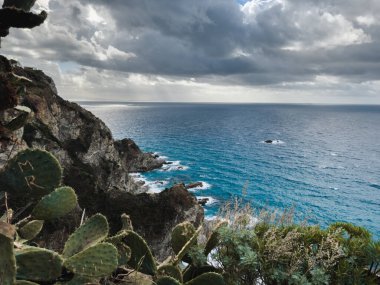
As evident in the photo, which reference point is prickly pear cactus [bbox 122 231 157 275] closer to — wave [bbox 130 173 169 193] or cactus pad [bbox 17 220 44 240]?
cactus pad [bbox 17 220 44 240]

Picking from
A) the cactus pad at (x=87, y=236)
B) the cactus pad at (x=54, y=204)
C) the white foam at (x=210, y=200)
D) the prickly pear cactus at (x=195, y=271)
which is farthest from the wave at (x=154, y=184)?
the cactus pad at (x=54, y=204)

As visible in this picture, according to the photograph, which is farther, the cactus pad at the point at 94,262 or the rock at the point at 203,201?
the rock at the point at 203,201

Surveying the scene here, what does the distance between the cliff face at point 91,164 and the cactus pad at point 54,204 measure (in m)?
8.40

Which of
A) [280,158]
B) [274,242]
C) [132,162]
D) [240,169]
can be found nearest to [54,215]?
[274,242]

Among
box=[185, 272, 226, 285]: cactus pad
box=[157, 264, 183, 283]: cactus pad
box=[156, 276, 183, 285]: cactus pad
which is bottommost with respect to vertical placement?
box=[185, 272, 226, 285]: cactus pad

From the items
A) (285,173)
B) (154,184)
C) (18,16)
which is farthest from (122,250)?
(285,173)

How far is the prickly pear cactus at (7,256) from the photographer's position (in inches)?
106

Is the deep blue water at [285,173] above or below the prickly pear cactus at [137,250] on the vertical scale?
below

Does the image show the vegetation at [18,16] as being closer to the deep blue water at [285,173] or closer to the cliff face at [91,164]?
the cliff face at [91,164]

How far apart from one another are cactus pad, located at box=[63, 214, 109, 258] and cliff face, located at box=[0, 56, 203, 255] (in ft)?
27.6

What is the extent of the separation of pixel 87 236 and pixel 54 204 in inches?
23.7

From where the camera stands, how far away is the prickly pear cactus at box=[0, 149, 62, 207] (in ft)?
11.5

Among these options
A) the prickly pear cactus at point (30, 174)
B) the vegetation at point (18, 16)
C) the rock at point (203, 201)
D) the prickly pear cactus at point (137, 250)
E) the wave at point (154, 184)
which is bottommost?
the rock at point (203, 201)

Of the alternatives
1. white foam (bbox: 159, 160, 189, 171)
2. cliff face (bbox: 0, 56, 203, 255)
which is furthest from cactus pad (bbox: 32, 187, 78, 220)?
white foam (bbox: 159, 160, 189, 171)
